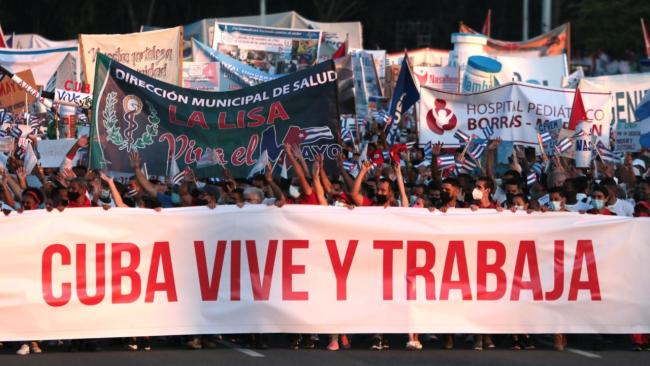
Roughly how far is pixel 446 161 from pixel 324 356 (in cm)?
571

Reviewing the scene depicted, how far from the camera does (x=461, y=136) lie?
18.1 meters

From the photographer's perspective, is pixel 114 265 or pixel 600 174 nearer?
pixel 114 265

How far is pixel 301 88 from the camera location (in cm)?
1326

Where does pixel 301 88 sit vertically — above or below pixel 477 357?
above

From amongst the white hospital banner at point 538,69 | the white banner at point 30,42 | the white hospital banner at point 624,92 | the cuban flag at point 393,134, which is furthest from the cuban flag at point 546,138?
the white banner at point 30,42

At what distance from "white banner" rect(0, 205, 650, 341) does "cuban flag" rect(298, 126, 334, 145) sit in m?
1.84

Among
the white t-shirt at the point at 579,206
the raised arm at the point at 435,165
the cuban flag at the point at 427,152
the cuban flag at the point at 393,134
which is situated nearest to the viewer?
the white t-shirt at the point at 579,206

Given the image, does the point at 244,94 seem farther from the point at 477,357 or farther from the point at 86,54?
the point at 86,54

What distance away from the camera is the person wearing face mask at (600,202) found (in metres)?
12.3

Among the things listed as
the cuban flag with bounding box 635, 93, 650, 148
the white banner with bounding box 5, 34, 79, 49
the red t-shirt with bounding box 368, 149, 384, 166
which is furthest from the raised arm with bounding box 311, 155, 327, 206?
the white banner with bounding box 5, 34, 79, 49

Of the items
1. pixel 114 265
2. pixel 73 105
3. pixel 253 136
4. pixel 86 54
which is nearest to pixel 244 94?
pixel 253 136

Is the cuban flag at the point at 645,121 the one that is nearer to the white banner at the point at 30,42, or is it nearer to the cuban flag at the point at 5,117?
the cuban flag at the point at 5,117

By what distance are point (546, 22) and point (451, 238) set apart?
31.0 metres

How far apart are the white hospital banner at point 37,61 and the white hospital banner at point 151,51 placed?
5985mm
